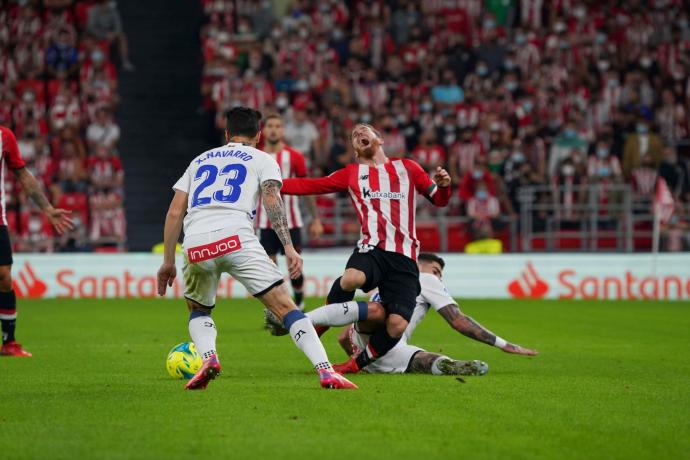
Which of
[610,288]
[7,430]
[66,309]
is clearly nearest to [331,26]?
[610,288]

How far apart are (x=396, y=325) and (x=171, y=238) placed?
2.09m

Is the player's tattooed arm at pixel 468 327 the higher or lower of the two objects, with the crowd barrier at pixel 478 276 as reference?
higher

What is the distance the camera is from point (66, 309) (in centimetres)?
1833

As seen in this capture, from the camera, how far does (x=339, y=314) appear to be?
9.66 metres

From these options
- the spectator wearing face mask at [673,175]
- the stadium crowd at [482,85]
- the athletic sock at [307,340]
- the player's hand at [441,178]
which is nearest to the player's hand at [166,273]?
the athletic sock at [307,340]

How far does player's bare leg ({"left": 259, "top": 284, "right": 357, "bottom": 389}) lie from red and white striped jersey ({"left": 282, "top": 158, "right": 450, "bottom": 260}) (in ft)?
5.13

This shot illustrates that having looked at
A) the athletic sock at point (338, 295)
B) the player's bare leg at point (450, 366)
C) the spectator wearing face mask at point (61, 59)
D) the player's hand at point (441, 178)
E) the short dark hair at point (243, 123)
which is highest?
the spectator wearing face mask at point (61, 59)

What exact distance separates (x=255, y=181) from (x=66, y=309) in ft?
34.1

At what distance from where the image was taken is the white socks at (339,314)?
966 cm

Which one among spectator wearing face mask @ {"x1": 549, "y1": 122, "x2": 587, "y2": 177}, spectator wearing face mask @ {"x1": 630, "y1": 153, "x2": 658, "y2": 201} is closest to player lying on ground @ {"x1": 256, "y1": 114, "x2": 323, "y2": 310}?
spectator wearing face mask @ {"x1": 549, "y1": 122, "x2": 587, "y2": 177}

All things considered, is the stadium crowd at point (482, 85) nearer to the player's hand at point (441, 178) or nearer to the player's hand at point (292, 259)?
the player's hand at point (441, 178)

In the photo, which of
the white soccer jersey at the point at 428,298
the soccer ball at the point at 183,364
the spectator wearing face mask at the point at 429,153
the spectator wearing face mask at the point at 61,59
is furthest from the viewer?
the spectator wearing face mask at the point at 61,59

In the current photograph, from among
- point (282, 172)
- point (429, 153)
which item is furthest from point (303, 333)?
point (429, 153)

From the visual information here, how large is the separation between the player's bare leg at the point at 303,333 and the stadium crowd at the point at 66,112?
15501 mm
